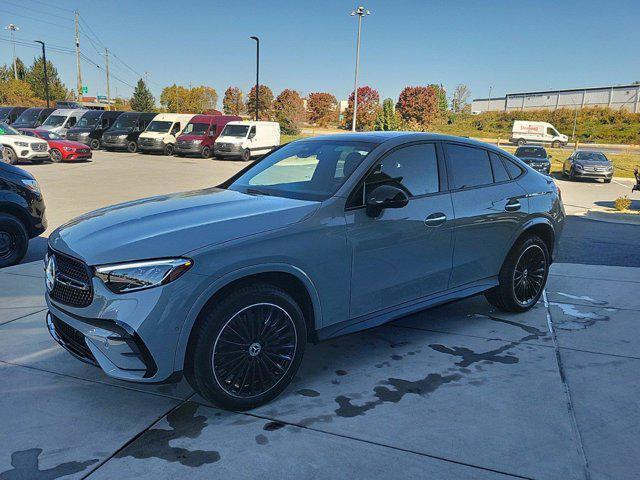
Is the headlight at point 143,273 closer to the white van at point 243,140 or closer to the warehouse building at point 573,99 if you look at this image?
the white van at point 243,140

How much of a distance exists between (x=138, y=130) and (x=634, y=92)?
77.8 metres

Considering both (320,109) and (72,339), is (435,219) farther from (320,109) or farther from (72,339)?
(320,109)

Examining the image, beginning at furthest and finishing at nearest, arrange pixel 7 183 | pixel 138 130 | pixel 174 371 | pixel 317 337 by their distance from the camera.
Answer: pixel 138 130 < pixel 7 183 < pixel 317 337 < pixel 174 371

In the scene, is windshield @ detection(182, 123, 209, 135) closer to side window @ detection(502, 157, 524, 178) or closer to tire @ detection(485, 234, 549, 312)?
side window @ detection(502, 157, 524, 178)

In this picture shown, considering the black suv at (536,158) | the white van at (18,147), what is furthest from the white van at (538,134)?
the white van at (18,147)

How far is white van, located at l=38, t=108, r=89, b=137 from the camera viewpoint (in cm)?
2986

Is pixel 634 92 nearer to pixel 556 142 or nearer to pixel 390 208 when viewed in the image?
pixel 556 142

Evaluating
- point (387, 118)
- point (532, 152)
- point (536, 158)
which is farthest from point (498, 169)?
point (387, 118)

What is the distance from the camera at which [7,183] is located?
663cm

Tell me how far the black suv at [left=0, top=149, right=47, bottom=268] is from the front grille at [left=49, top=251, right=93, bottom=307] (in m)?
4.07

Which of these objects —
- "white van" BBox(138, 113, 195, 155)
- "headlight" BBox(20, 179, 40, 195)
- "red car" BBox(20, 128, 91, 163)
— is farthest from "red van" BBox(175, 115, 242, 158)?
"headlight" BBox(20, 179, 40, 195)

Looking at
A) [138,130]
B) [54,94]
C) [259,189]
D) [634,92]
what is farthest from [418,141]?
[634,92]

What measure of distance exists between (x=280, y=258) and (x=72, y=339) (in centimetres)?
132

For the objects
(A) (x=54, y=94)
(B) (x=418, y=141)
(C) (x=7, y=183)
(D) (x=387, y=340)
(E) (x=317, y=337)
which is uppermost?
(A) (x=54, y=94)
